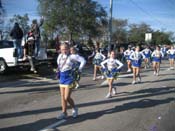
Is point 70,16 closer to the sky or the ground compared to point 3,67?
closer to the sky

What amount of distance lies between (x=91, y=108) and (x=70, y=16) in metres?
31.7

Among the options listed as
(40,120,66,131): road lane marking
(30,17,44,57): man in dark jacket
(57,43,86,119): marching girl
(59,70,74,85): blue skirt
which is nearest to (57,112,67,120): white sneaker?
(57,43,86,119): marching girl

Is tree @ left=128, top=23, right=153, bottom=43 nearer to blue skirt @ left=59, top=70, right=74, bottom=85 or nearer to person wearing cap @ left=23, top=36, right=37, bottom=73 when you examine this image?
person wearing cap @ left=23, top=36, right=37, bottom=73

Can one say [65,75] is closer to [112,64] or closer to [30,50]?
[112,64]

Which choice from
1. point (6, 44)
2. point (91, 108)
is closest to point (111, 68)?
point (91, 108)

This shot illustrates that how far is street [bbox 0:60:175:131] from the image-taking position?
920cm

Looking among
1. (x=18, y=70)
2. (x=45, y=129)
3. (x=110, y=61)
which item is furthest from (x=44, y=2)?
(x=45, y=129)

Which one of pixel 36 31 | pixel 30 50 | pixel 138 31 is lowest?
pixel 30 50

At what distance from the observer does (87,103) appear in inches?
487

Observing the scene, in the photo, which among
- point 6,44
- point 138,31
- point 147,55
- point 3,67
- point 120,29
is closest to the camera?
point 3,67

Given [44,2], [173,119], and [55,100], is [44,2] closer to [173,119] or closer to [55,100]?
[55,100]

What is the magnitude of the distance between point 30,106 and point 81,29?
32.6 metres

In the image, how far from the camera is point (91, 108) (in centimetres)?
1144

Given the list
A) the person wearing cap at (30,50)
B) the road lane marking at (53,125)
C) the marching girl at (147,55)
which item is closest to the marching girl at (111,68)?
the road lane marking at (53,125)
